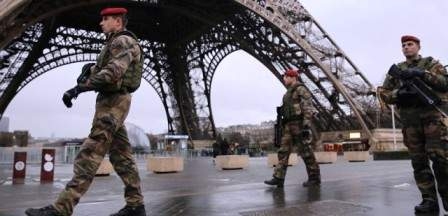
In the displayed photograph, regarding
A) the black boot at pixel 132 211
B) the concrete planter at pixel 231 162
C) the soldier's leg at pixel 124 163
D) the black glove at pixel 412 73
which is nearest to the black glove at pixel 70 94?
the soldier's leg at pixel 124 163

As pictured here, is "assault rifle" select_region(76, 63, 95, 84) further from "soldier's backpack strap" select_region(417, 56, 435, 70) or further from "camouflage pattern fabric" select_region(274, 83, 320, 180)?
"camouflage pattern fabric" select_region(274, 83, 320, 180)

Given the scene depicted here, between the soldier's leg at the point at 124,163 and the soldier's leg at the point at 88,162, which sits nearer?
the soldier's leg at the point at 88,162

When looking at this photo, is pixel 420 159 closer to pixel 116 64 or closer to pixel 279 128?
pixel 116 64

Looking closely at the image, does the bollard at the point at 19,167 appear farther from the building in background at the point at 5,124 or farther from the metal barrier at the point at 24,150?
the building in background at the point at 5,124

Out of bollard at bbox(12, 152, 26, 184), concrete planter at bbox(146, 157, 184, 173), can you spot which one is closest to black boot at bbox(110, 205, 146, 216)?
bollard at bbox(12, 152, 26, 184)

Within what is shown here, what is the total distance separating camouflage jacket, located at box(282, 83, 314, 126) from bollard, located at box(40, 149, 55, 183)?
22.5 ft

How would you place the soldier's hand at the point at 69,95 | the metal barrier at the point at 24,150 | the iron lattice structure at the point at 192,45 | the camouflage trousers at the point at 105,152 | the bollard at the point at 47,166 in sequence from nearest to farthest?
the soldier's hand at the point at 69,95 < the camouflage trousers at the point at 105,152 < the bollard at the point at 47,166 < the metal barrier at the point at 24,150 < the iron lattice structure at the point at 192,45

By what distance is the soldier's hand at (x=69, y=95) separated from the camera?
4.51 m

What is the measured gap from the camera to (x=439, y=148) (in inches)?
210

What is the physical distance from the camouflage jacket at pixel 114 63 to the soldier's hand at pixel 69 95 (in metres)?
0.14

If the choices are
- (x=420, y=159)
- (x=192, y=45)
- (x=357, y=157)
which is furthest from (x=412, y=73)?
(x=192, y=45)

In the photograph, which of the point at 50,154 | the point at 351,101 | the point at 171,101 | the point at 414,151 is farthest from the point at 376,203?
the point at 171,101

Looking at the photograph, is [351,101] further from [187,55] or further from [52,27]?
[52,27]

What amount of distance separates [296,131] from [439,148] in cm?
367
